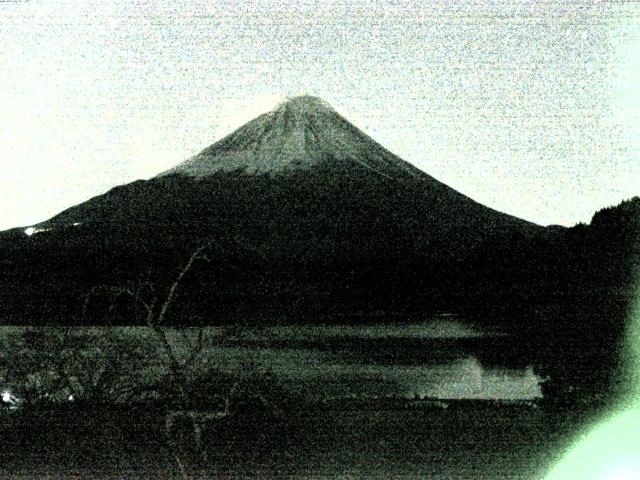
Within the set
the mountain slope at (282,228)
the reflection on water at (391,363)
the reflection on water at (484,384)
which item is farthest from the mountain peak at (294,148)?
the reflection on water at (484,384)

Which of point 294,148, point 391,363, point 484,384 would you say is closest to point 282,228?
point 294,148

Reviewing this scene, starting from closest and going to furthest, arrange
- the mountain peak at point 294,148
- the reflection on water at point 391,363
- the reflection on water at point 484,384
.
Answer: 1. the reflection on water at point 484,384
2. the reflection on water at point 391,363
3. the mountain peak at point 294,148

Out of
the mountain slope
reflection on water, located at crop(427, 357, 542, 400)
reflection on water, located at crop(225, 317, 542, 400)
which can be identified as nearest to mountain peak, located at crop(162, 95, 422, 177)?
the mountain slope

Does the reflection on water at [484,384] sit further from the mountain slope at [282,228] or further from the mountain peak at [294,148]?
the mountain peak at [294,148]

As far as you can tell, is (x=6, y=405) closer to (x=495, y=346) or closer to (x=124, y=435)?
(x=124, y=435)

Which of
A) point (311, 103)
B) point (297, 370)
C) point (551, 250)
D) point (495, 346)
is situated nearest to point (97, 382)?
point (297, 370)

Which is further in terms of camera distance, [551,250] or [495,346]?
[495,346]

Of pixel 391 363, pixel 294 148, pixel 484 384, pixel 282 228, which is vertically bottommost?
pixel 391 363

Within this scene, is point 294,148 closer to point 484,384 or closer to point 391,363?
point 391,363

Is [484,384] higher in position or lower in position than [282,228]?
lower

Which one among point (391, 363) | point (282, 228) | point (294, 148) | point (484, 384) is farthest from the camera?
point (294, 148)

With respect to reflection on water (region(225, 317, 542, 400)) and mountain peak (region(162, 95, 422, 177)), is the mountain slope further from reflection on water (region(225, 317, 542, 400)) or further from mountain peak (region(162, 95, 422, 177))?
reflection on water (region(225, 317, 542, 400))
